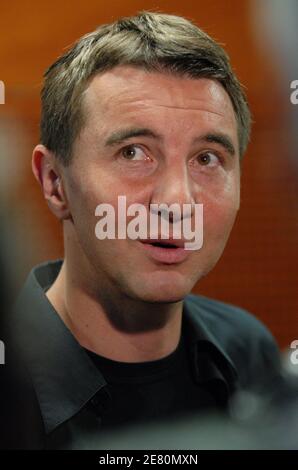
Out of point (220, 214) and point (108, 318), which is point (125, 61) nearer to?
point (220, 214)

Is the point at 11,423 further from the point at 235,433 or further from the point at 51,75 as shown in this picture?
the point at 51,75

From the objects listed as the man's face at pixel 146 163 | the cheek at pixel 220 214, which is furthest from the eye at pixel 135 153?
the cheek at pixel 220 214

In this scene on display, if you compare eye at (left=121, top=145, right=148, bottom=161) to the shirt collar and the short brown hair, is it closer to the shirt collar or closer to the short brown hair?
the short brown hair

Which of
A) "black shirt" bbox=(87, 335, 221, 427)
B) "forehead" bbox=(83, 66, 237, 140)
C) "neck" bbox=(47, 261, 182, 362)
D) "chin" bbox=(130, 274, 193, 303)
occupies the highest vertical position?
"forehead" bbox=(83, 66, 237, 140)

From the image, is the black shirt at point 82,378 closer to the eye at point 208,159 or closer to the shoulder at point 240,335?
the shoulder at point 240,335

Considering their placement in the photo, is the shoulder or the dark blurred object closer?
the dark blurred object

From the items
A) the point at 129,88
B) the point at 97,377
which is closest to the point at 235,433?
the point at 97,377

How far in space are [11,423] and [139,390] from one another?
209mm

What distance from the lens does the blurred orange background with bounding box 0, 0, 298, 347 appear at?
1.08 m

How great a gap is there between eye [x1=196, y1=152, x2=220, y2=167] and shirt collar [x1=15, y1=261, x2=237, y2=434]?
304 millimetres

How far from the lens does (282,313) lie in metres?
1.18

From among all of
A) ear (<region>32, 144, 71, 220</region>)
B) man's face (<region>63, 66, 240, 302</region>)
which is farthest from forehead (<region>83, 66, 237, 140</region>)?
ear (<region>32, 144, 71, 220</region>)

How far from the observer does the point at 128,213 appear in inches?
39.6

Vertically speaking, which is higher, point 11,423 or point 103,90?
point 103,90
